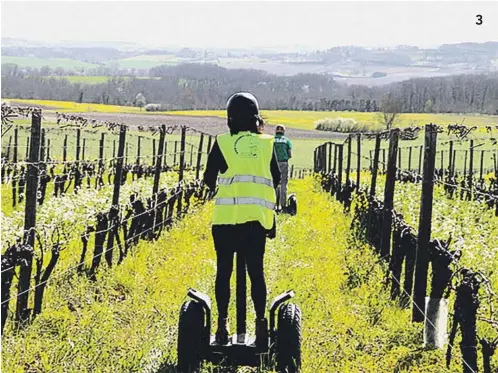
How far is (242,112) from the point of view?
216 inches

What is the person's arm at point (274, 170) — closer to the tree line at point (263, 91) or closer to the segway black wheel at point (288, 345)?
the segway black wheel at point (288, 345)

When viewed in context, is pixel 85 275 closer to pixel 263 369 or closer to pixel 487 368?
pixel 263 369

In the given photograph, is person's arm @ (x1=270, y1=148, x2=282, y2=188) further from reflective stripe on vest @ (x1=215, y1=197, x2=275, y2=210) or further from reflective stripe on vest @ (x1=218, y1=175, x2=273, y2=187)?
reflective stripe on vest @ (x1=215, y1=197, x2=275, y2=210)

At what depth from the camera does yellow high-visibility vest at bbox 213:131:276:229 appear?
18.1ft

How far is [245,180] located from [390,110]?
3399 inches

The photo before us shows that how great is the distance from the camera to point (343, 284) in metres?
8.38

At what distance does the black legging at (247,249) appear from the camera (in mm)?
5496

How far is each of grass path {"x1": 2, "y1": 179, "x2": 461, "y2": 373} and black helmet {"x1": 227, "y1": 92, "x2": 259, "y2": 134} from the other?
70.8 inches

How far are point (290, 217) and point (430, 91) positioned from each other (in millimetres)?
93039

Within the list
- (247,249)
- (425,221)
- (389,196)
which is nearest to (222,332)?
(247,249)

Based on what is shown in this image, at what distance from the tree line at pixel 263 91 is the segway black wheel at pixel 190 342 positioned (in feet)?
214

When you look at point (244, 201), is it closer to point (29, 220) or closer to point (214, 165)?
point (214, 165)

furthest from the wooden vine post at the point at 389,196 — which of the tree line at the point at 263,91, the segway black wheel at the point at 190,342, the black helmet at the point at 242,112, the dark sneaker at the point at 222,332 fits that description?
the tree line at the point at 263,91

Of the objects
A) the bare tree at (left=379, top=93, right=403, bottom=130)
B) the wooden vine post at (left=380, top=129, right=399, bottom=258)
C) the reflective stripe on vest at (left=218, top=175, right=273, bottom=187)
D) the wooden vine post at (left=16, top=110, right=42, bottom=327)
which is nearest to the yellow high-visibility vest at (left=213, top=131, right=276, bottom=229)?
the reflective stripe on vest at (left=218, top=175, right=273, bottom=187)
